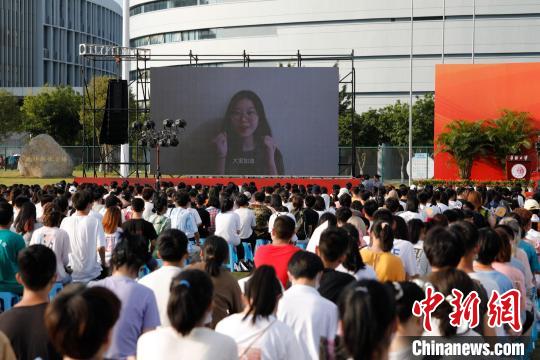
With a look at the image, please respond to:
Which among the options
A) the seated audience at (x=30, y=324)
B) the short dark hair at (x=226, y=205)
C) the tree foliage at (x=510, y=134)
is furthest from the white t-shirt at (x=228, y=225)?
the tree foliage at (x=510, y=134)

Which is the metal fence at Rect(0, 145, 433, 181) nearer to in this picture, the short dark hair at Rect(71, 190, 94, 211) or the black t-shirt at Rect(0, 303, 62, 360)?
the short dark hair at Rect(71, 190, 94, 211)

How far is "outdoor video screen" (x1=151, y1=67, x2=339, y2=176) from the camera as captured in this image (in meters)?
26.2

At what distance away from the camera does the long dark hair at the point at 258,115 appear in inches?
1035

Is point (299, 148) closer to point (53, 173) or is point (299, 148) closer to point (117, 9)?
point (53, 173)

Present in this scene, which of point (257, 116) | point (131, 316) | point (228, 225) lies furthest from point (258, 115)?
point (131, 316)

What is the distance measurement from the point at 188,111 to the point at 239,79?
212cm

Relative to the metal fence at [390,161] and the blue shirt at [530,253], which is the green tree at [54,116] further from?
the blue shirt at [530,253]

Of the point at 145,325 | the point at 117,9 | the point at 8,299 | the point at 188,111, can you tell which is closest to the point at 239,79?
the point at 188,111

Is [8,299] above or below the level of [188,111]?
below

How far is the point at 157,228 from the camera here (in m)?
8.66

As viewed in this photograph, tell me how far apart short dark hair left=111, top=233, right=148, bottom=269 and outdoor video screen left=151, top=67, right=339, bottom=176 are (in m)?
21.6

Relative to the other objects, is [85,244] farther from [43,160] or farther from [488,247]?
[43,160]

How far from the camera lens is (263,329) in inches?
142

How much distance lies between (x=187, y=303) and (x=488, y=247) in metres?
2.29
